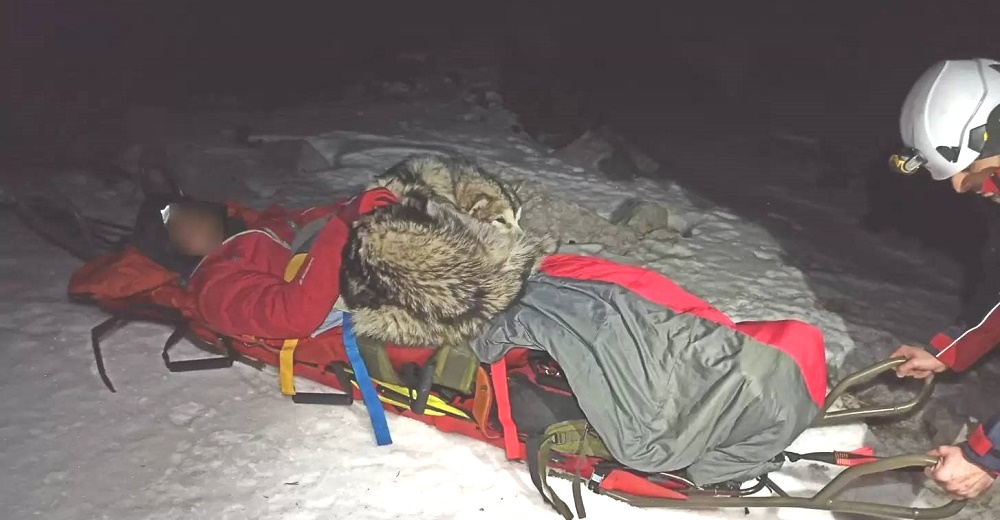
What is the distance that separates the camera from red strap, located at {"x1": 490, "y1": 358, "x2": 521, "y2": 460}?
194 centimetres

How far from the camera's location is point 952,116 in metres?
1.77

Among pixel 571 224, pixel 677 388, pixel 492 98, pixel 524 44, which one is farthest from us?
pixel 524 44

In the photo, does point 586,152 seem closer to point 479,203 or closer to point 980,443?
point 479,203

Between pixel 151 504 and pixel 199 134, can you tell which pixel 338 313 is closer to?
pixel 151 504

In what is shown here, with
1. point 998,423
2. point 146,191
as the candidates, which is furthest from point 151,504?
point 998,423

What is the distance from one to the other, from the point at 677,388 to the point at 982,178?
0.95 m

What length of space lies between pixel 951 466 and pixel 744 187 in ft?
11.2

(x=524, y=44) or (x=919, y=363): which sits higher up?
(x=524, y=44)

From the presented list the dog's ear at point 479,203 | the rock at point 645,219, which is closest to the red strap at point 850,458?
the dog's ear at point 479,203

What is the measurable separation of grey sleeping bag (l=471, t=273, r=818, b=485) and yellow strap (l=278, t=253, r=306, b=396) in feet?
2.61

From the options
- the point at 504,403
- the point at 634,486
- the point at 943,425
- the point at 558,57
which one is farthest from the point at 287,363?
the point at 558,57

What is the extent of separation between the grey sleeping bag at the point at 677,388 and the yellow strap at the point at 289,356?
80 cm

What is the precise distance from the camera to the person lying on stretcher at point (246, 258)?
2.00m

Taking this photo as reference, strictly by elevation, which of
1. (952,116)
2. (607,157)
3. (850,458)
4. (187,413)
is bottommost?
(187,413)
